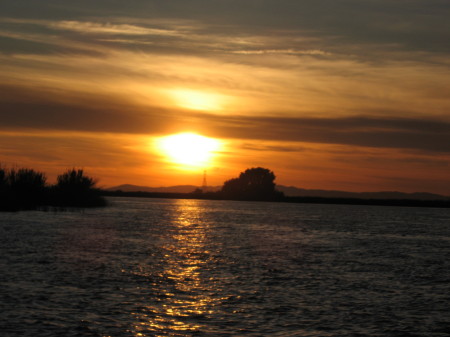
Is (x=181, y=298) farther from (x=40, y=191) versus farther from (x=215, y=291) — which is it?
(x=40, y=191)

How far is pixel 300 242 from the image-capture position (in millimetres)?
59312

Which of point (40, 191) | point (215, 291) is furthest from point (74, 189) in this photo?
point (215, 291)

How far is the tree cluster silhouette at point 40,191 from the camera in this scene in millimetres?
84938

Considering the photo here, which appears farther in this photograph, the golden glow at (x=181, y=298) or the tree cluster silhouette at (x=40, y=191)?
the tree cluster silhouette at (x=40, y=191)

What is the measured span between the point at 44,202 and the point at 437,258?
70707 mm

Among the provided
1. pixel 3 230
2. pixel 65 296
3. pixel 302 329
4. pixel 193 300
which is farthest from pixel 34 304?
pixel 3 230

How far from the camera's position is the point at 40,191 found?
91625mm

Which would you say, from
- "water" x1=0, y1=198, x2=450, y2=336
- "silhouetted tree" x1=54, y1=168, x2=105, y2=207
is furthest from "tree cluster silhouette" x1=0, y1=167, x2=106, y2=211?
"water" x1=0, y1=198, x2=450, y2=336

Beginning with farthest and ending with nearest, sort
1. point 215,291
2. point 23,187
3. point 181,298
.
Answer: point 23,187
point 215,291
point 181,298

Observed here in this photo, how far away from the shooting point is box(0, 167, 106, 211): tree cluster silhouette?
3344 inches

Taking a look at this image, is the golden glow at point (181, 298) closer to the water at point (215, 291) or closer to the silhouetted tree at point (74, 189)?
the water at point (215, 291)

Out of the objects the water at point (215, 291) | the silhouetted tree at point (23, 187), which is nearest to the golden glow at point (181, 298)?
the water at point (215, 291)

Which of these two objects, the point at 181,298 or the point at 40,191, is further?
the point at 40,191

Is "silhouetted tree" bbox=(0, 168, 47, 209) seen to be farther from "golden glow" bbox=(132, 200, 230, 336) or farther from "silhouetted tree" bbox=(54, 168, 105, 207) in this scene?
"golden glow" bbox=(132, 200, 230, 336)
